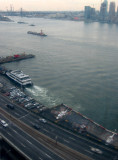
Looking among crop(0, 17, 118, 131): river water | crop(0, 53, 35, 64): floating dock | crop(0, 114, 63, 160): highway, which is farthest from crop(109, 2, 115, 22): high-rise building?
crop(0, 114, 63, 160): highway

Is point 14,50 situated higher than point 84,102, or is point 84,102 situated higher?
point 14,50

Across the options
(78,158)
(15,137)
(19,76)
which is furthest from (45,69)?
(78,158)

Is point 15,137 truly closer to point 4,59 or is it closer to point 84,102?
point 84,102

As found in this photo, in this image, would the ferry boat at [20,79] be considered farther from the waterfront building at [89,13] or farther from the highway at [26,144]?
the waterfront building at [89,13]

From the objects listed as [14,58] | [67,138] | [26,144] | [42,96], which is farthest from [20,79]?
[14,58]

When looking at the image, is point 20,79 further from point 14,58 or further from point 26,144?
point 14,58

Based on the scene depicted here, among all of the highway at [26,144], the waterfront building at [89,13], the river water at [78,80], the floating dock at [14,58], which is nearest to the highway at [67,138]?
the highway at [26,144]
